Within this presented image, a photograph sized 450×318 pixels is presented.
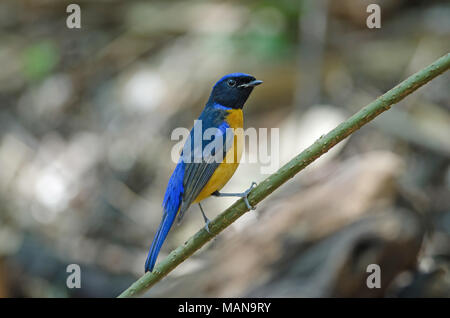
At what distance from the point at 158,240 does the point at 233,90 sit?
105 cm

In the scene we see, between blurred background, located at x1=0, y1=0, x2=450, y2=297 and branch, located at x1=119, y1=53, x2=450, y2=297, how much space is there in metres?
1.25

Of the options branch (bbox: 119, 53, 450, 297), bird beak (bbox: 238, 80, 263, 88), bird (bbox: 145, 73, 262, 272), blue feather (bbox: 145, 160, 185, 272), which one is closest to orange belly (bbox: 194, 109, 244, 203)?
bird (bbox: 145, 73, 262, 272)

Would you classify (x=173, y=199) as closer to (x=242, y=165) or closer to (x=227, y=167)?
(x=227, y=167)

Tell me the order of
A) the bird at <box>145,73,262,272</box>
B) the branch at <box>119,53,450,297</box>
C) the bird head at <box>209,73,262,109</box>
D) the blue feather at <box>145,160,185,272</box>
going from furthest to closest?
the bird head at <box>209,73,262,109</box>, the bird at <box>145,73,262,272</box>, the blue feather at <box>145,160,185,272</box>, the branch at <box>119,53,450,297</box>

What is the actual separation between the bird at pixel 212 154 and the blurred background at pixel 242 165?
0.76 metres

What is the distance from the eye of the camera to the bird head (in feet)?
10.3

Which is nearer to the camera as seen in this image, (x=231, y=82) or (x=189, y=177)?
(x=189, y=177)

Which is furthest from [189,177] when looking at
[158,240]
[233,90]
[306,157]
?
[306,157]

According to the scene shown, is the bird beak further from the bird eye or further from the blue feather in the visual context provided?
the blue feather

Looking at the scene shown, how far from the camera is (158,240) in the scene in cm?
262

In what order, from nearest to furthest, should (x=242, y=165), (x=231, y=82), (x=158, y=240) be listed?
(x=158, y=240)
(x=231, y=82)
(x=242, y=165)

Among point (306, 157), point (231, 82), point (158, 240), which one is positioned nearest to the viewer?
point (306, 157)

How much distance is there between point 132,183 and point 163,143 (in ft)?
1.96
